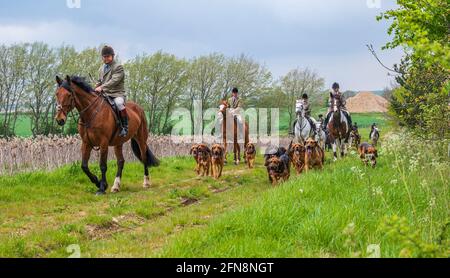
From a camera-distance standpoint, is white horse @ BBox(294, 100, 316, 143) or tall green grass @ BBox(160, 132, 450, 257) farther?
white horse @ BBox(294, 100, 316, 143)

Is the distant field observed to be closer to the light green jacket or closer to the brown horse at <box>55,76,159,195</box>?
the light green jacket

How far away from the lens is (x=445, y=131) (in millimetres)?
10672

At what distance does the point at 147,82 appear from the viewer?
165 feet

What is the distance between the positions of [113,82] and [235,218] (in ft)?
24.9

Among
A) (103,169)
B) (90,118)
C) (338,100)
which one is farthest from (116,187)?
(338,100)

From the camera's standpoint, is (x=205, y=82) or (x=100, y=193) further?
(x=205, y=82)

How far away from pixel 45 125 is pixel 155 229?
129ft

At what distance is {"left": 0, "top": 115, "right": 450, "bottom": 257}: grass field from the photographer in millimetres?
5457

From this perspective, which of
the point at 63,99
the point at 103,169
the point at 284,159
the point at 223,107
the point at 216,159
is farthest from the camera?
the point at 223,107

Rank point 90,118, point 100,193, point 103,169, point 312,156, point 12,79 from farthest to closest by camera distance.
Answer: point 12,79 → point 312,156 → point 103,169 → point 90,118 → point 100,193

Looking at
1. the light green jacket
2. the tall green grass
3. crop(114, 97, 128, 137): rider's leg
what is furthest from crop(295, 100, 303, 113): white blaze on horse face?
the tall green grass

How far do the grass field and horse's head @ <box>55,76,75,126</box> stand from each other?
195 centimetres

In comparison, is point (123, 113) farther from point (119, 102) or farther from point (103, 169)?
point (103, 169)
